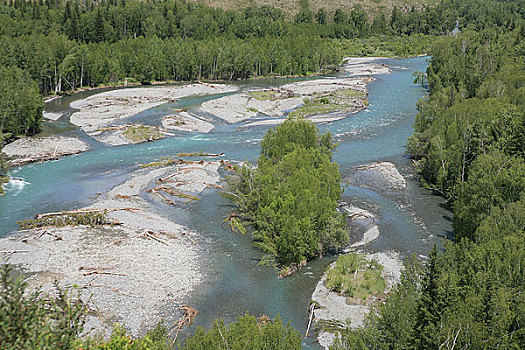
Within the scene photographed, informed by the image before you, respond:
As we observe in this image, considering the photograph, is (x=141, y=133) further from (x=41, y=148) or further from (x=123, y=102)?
(x=123, y=102)

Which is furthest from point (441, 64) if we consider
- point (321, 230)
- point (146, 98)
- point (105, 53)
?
point (321, 230)

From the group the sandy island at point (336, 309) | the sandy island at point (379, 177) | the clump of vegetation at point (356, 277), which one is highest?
the sandy island at point (379, 177)

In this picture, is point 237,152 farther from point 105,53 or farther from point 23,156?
point 105,53

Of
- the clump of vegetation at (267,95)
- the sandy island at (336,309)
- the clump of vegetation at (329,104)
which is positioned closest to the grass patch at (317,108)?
the clump of vegetation at (329,104)

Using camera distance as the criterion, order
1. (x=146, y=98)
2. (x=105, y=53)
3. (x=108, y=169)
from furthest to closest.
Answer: (x=105, y=53)
(x=146, y=98)
(x=108, y=169)

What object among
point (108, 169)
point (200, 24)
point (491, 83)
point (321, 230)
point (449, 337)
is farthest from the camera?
point (200, 24)

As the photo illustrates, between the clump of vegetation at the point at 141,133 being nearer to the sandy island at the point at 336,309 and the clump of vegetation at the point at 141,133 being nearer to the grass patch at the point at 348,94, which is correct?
the grass patch at the point at 348,94
